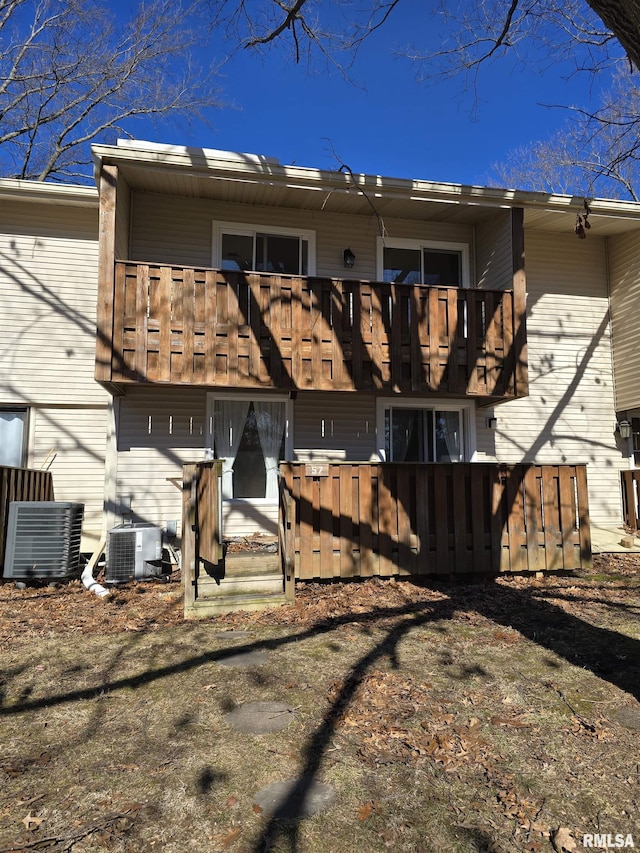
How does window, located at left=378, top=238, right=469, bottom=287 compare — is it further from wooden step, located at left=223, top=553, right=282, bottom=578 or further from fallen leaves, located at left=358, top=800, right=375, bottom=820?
fallen leaves, located at left=358, top=800, right=375, bottom=820

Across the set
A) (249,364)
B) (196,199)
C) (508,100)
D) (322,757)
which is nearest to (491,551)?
(249,364)

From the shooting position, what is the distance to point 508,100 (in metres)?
10.6

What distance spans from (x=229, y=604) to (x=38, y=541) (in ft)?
10.0

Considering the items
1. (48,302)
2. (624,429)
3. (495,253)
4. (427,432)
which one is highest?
(495,253)

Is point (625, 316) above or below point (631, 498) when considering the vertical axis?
above

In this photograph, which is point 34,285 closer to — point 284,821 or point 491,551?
point 491,551

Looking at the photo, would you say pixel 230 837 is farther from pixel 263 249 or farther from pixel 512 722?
pixel 263 249

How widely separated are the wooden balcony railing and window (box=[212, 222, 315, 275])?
58.9 inches

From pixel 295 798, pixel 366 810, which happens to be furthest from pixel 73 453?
pixel 366 810

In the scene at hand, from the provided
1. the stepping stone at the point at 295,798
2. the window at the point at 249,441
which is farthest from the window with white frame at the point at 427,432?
the stepping stone at the point at 295,798

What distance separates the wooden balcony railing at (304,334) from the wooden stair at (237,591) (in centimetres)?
305

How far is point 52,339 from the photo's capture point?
31.8 feet

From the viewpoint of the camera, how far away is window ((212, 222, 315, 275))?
960 centimetres

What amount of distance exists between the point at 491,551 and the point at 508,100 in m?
8.93
